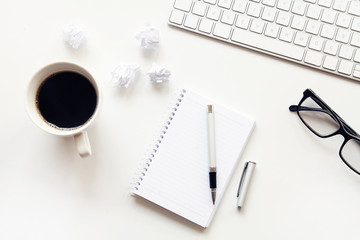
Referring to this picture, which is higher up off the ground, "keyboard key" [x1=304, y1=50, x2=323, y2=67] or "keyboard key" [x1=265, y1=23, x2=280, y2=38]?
"keyboard key" [x1=265, y1=23, x2=280, y2=38]

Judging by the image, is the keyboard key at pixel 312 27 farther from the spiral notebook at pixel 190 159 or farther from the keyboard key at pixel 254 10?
the spiral notebook at pixel 190 159

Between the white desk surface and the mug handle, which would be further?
the white desk surface

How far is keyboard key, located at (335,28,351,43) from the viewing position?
73 centimetres

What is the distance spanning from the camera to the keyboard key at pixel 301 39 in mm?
729

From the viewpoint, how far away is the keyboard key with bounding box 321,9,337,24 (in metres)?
0.73

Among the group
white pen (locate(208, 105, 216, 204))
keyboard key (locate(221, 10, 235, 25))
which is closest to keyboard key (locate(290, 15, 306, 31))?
keyboard key (locate(221, 10, 235, 25))

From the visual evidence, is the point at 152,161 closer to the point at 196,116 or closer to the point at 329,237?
the point at 196,116

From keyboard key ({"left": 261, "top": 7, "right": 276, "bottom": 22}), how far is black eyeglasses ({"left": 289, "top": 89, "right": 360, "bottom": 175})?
0.49 feet

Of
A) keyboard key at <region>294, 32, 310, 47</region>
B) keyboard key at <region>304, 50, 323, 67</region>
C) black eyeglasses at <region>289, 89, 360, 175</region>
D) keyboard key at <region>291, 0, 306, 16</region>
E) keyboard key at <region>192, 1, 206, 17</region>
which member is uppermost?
keyboard key at <region>291, 0, 306, 16</region>

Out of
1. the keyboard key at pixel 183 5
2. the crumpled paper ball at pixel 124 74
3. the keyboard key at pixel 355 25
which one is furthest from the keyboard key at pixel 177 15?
the keyboard key at pixel 355 25

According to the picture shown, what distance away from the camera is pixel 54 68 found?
655 millimetres

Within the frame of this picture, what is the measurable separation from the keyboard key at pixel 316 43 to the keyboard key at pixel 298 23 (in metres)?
0.03

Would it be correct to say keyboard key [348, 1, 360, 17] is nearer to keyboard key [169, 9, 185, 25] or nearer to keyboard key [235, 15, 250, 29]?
keyboard key [235, 15, 250, 29]

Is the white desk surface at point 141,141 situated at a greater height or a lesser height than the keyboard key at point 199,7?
lesser
